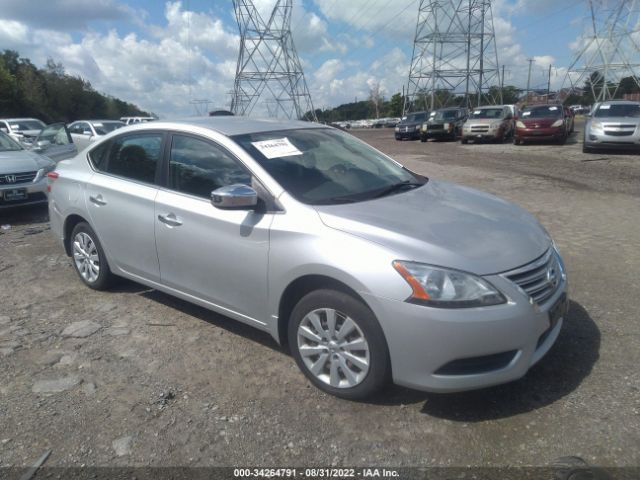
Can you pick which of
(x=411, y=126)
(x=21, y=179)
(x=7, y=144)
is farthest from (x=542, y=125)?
(x=21, y=179)

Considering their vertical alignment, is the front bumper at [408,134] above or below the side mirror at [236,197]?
below

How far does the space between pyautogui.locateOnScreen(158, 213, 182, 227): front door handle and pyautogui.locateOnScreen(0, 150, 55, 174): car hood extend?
5685mm

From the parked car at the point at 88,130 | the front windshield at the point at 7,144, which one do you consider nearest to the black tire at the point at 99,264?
the front windshield at the point at 7,144

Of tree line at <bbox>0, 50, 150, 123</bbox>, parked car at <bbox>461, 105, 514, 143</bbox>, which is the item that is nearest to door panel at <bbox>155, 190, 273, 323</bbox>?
parked car at <bbox>461, 105, 514, 143</bbox>

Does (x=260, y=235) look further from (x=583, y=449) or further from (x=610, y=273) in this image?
(x=610, y=273)

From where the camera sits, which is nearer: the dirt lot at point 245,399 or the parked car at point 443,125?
the dirt lot at point 245,399

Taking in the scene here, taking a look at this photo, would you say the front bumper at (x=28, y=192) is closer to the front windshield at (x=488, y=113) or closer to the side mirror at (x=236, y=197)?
the side mirror at (x=236, y=197)

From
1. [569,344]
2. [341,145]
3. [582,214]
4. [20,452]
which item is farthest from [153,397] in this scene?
[582,214]

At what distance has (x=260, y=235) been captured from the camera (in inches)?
132

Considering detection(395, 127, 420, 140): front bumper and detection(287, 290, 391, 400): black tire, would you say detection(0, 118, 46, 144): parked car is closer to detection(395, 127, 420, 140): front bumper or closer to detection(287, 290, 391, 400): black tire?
detection(395, 127, 420, 140): front bumper

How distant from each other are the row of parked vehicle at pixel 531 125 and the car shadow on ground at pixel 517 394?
14232mm

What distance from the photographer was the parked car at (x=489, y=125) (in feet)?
75.3

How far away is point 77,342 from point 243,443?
6.48 feet

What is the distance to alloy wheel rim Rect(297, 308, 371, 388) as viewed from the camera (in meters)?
2.97
